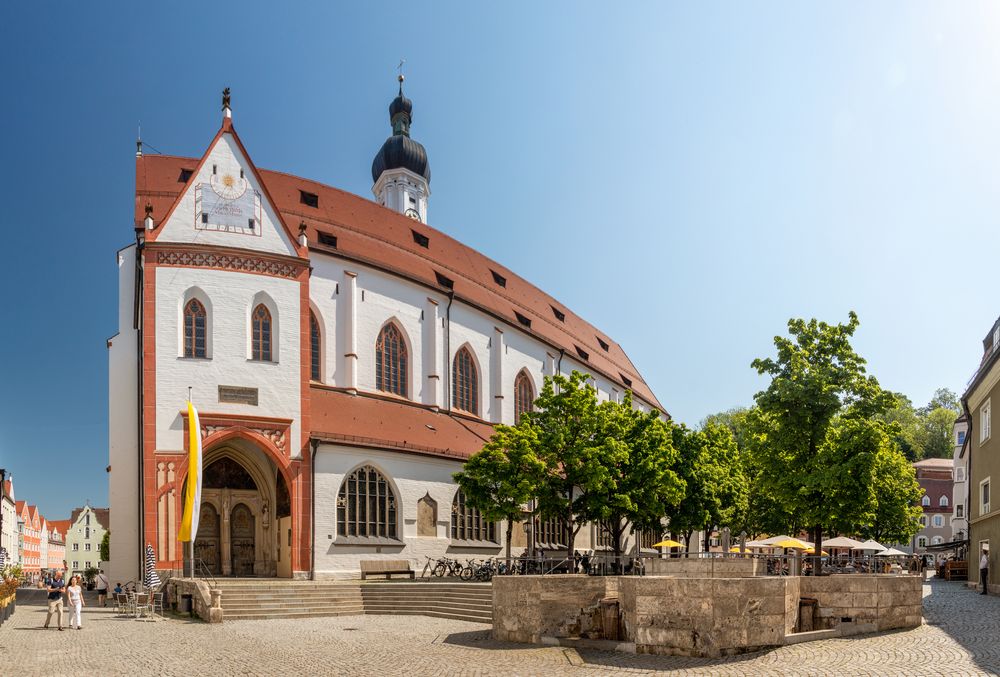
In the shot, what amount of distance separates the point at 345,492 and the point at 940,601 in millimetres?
19955

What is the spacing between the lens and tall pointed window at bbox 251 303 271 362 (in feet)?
110

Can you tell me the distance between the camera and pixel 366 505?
3422cm

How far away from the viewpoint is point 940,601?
28.6 m

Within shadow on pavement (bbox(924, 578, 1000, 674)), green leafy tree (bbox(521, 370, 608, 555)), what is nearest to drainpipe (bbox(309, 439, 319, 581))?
green leafy tree (bbox(521, 370, 608, 555))

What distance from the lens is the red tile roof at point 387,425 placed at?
34.5 meters

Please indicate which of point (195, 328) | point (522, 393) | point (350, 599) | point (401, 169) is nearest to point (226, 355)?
point (195, 328)

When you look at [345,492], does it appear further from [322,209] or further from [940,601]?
[940,601]

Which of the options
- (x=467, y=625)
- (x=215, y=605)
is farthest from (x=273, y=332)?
(x=467, y=625)

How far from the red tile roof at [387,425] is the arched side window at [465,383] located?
193 centimetres

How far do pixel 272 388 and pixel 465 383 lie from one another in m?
14.1

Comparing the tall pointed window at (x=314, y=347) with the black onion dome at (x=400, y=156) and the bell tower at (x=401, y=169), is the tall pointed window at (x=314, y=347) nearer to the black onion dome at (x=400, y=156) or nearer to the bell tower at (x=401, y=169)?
the bell tower at (x=401, y=169)

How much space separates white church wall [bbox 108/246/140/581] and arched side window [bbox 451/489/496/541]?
12.0m

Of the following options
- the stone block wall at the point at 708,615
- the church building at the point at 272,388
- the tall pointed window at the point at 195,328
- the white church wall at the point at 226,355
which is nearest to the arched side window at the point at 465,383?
the church building at the point at 272,388

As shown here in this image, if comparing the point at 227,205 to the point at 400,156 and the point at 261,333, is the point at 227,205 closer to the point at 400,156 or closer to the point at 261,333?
the point at 261,333
